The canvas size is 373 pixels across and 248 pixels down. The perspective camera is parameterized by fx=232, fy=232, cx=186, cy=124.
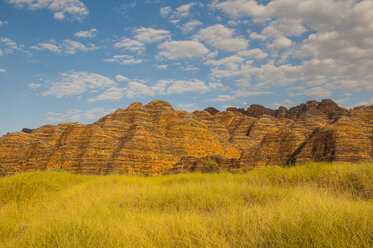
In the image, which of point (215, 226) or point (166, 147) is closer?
point (215, 226)

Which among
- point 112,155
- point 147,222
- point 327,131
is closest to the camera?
point 147,222

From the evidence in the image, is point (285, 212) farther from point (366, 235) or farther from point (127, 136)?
point (127, 136)

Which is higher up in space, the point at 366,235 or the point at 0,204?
the point at 366,235

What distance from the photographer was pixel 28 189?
9328 mm

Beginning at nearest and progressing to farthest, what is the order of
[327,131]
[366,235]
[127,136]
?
[366,235]
[327,131]
[127,136]

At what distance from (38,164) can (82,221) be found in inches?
1806

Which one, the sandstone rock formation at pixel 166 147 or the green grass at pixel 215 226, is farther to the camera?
the sandstone rock formation at pixel 166 147

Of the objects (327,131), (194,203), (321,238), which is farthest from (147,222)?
(327,131)

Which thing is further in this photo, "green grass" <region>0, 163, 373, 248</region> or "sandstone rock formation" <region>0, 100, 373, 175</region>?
"sandstone rock formation" <region>0, 100, 373, 175</region>

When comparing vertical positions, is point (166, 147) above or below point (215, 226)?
below

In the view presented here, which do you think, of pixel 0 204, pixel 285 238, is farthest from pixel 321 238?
pixel 0 204

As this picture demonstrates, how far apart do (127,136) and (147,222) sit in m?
39.3

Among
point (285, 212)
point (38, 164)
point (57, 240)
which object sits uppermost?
point (285, 212)

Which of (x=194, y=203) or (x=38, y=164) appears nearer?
(x=194, y=203)
